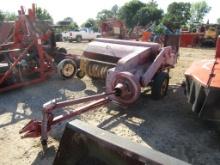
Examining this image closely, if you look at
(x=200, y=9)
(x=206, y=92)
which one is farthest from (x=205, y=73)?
(x=200, y=9)

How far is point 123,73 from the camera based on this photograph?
496 centimetres

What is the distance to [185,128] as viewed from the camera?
15.0 feet

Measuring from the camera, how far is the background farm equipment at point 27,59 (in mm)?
6672

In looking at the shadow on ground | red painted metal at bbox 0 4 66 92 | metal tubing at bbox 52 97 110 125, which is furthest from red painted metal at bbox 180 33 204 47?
metal tubing at bbox 52 97 110 125

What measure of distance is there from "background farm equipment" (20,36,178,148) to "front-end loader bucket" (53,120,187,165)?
981 mm

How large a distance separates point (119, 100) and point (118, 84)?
0.33 metres

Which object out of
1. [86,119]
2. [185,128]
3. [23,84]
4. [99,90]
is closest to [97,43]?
[99,90]

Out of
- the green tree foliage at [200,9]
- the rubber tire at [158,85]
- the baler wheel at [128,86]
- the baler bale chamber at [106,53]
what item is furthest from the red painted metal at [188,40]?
the green tree foliage at [200,9]

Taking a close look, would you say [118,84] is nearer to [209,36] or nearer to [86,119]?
[86,119]

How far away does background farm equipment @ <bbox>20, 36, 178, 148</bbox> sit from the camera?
3.93 m

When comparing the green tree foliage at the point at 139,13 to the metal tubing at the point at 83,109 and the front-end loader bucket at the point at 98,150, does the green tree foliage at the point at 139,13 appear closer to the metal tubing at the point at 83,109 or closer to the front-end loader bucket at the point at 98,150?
the metal tubing at the point at 83,109

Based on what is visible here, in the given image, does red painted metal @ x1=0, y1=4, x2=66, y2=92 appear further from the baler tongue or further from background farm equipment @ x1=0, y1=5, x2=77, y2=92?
the baler tongue

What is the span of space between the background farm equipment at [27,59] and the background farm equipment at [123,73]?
115cm

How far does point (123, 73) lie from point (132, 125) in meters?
0.92
